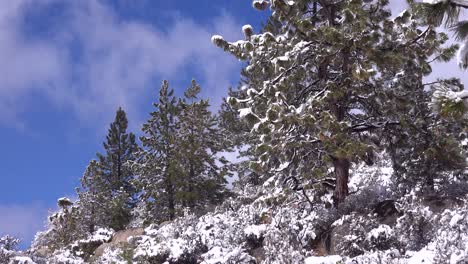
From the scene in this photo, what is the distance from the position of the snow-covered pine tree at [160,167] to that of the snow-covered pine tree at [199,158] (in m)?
0.54

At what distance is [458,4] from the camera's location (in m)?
7.18

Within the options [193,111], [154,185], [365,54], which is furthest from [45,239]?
[365,54]

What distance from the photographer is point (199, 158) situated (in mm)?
27906

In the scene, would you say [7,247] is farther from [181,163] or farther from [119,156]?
[119,156]

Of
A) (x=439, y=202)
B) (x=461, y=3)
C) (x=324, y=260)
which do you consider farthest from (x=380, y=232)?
(x=461, y=3)

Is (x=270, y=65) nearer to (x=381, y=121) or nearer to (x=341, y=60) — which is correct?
(x=341, y=60)

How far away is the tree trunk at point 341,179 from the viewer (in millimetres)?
14375

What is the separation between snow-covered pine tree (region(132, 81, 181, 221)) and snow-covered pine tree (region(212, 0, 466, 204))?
42.4 ft

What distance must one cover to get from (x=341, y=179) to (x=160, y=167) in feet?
51.1

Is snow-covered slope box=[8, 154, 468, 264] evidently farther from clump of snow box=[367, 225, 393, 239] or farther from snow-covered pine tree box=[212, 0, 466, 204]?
snow-covered pine tree box=[212, 0, 466, 204]

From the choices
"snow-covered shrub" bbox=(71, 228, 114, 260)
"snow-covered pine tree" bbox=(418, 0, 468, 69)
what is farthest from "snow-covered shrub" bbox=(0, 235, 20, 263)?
"snow-covered pine tree" bbox=(418, 0, 468, 69)

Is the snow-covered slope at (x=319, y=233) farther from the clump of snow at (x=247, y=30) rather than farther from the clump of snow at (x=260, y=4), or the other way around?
the clump of snow at (x=260, y=4)

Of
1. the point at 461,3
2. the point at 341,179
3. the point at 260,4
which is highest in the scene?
the point at 260,4

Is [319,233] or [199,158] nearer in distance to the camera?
[319,233]
